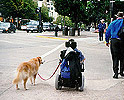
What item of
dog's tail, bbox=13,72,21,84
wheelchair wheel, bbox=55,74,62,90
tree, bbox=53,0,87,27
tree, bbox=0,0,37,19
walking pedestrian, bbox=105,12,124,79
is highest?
tree, bbox=0,0,37,19

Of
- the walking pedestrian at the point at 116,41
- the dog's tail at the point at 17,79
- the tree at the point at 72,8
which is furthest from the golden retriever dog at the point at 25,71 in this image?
the tree at the point at 72,8

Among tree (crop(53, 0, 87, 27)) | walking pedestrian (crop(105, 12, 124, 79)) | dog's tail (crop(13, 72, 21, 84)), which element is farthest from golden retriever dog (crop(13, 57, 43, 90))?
tree (crop(53, 0, 87, 27))

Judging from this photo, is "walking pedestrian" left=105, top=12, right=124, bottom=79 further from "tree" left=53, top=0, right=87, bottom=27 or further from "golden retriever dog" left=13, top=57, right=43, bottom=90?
"tree" left=53, top=0, right=87, bottom=27

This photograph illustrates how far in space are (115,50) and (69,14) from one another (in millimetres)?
29410

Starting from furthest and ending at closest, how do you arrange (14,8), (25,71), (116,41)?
(14,8) < (116,41) < (25,71)

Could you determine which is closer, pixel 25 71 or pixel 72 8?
pixel 25 71

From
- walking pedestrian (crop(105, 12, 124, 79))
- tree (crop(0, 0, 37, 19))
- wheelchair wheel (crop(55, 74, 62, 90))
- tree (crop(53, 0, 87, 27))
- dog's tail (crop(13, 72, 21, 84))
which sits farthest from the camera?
tree (crop(0, 0, 37, 19))

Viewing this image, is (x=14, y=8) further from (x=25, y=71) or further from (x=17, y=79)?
(x=17, y=79)

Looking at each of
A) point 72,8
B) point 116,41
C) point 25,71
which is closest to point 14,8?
point 72,8

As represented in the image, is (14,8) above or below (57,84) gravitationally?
above

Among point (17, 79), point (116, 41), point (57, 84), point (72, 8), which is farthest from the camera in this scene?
point (72, 8)

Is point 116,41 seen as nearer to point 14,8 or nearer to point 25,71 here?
point 25,71

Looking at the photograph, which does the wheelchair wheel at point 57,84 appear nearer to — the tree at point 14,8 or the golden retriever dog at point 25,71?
the golden retriever dog at point 25,71

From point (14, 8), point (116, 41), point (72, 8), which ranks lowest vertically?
point (116, 41)
